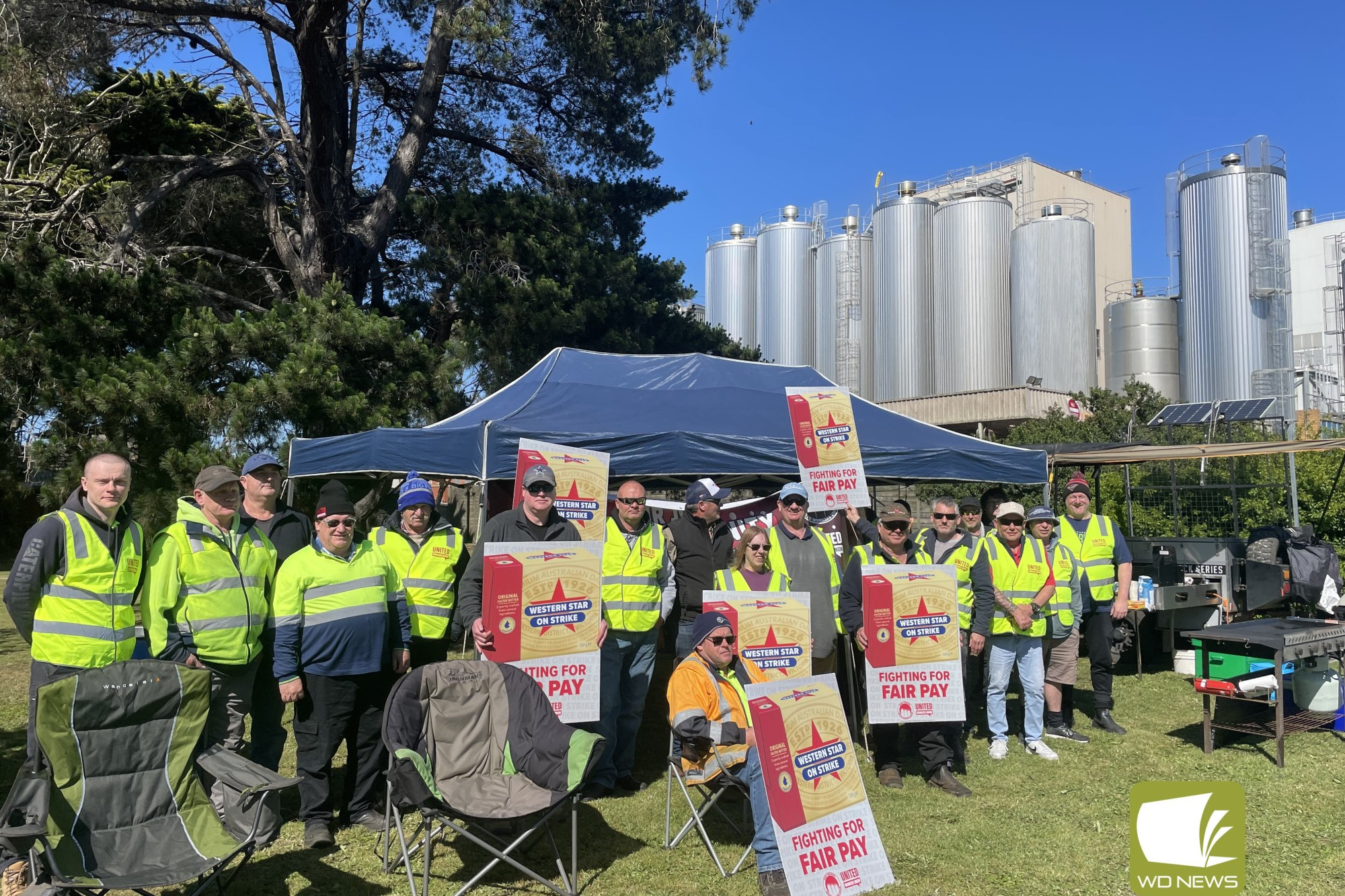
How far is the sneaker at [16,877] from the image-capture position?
3113mm

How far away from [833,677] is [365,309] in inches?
434

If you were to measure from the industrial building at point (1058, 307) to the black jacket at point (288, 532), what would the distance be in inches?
1156

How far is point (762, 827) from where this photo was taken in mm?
3906

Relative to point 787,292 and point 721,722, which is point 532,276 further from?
point 787,292

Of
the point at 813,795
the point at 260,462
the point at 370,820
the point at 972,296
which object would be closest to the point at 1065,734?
the point at 813,795

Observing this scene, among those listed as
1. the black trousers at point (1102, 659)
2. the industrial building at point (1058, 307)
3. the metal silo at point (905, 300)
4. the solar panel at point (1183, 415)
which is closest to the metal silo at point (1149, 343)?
the industrial building at point (1058, 307)

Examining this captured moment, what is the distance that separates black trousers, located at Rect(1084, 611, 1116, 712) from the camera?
6.92 meters

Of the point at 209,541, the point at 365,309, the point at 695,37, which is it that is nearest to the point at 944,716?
the point at 209,541

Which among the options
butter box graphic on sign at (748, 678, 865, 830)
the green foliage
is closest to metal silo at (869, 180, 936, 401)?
the green foliage

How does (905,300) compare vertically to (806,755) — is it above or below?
above

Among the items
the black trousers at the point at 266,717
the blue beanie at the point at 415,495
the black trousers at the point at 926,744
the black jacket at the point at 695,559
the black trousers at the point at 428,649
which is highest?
the blue beanie at the point at 415,495

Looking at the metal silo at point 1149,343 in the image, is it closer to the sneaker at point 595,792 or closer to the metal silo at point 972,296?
the metal silo at point 972,296

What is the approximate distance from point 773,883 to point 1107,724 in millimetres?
3946

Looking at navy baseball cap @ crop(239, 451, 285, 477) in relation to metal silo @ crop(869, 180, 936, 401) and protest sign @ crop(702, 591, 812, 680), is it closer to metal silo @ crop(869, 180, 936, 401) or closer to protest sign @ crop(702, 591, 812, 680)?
protest sign @ crop(702, 591, 812, 680)
